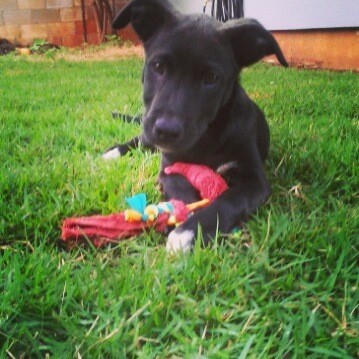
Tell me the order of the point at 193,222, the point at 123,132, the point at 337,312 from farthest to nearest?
the point at 123,132 → the point at 193,222 → the point at 337,312

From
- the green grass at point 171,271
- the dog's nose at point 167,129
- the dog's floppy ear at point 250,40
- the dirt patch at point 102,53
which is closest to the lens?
the green grass at point 171,271

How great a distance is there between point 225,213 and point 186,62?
2.58ft

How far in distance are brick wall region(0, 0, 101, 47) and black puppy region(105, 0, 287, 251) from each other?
944 cm

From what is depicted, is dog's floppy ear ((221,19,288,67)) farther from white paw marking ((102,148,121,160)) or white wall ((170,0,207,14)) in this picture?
white wall ((170,0,207,14))

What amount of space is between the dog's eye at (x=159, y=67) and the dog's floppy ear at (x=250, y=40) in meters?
0.39

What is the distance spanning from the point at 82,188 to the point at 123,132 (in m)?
1.22

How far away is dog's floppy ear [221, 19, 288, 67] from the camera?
2.40m

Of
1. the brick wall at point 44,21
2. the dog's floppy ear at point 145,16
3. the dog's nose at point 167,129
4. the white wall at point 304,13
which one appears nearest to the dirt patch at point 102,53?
the brick wall at point 44,21

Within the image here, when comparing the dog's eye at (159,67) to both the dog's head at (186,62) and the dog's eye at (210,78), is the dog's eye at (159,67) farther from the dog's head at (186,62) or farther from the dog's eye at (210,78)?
the dog's eye at (210,78)

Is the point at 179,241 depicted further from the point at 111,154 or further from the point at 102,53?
the point at 102,53

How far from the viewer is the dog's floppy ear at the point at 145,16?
8.18 ft

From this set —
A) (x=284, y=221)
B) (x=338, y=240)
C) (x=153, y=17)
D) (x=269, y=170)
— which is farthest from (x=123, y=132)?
(x=338, y=240)

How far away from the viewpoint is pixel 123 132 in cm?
331

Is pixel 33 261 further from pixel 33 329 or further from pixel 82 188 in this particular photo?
pixel 82 188
